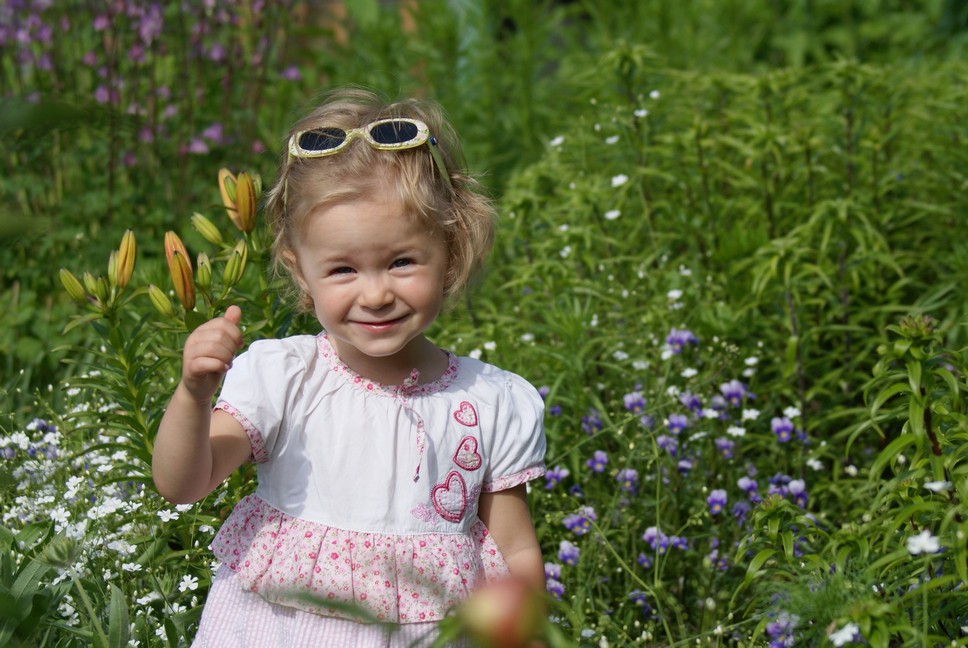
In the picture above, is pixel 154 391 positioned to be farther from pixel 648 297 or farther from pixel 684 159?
pixel 684 159

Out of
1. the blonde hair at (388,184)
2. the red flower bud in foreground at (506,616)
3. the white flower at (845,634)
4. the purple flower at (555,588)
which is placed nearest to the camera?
the red flower bud in foreground at (506,616)

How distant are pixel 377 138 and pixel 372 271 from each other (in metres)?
0.25

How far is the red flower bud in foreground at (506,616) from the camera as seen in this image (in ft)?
1.48

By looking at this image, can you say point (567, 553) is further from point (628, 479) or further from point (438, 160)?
point (438, 160)

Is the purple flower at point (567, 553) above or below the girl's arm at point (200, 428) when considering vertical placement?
below

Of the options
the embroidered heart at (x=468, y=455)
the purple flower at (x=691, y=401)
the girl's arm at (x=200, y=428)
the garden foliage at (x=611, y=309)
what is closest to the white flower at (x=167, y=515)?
the garden foliage at (x=611, y=309)

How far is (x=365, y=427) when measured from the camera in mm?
1951

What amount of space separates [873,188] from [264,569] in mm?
2522

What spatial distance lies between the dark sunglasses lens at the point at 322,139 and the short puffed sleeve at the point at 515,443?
1.83ft

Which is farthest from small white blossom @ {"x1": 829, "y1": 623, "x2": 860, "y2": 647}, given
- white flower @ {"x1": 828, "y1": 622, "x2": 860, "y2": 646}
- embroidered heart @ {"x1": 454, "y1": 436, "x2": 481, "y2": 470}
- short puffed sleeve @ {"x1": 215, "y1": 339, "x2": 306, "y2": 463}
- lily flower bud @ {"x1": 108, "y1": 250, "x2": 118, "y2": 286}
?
lily flower bud @ {"x1": 108, "y1": 250, "x2": 118, "y2": 286}

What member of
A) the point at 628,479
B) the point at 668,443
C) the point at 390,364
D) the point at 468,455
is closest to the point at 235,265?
the point at 390,364

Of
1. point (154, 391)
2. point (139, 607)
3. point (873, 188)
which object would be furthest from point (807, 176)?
point (139, 607)

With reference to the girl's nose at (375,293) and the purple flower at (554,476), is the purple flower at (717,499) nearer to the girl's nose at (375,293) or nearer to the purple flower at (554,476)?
the purple flower at (554,476)

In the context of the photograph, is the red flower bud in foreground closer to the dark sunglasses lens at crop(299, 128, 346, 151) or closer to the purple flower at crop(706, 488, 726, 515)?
the dark sunglasses lens at crop(299, 128, 346, 151)
